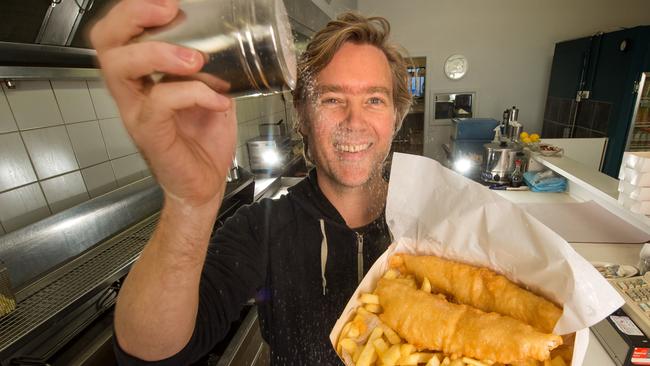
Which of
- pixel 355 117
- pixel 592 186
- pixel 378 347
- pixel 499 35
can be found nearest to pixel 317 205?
pixel 355 117

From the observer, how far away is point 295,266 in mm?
1185

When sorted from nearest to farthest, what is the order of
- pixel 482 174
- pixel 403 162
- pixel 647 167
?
1. pixel 403 162
2. pixel 647 167
3. pixel 482 174

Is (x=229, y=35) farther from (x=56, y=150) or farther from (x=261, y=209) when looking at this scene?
(x=56, y=150)

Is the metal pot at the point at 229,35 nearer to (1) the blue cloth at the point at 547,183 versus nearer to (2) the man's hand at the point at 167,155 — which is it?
(2) the man's hand at the point at 167,155

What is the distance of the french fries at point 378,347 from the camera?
679 millimetres

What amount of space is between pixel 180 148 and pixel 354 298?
0.58 meters

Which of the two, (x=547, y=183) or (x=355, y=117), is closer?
(x=355, y=117)

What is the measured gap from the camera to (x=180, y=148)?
0.54 metres

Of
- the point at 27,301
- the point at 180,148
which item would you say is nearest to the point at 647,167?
the point at 180,148

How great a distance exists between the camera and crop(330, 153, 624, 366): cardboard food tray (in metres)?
0.63

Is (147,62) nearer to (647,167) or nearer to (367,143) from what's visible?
(367,143)

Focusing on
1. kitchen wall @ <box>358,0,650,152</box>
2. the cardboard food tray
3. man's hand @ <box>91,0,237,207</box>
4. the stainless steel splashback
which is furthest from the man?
kitchen wall @ <box>358,0,650,152</box>

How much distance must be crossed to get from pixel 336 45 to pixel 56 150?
5.38 ft

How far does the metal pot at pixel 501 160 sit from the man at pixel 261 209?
2161 mm
